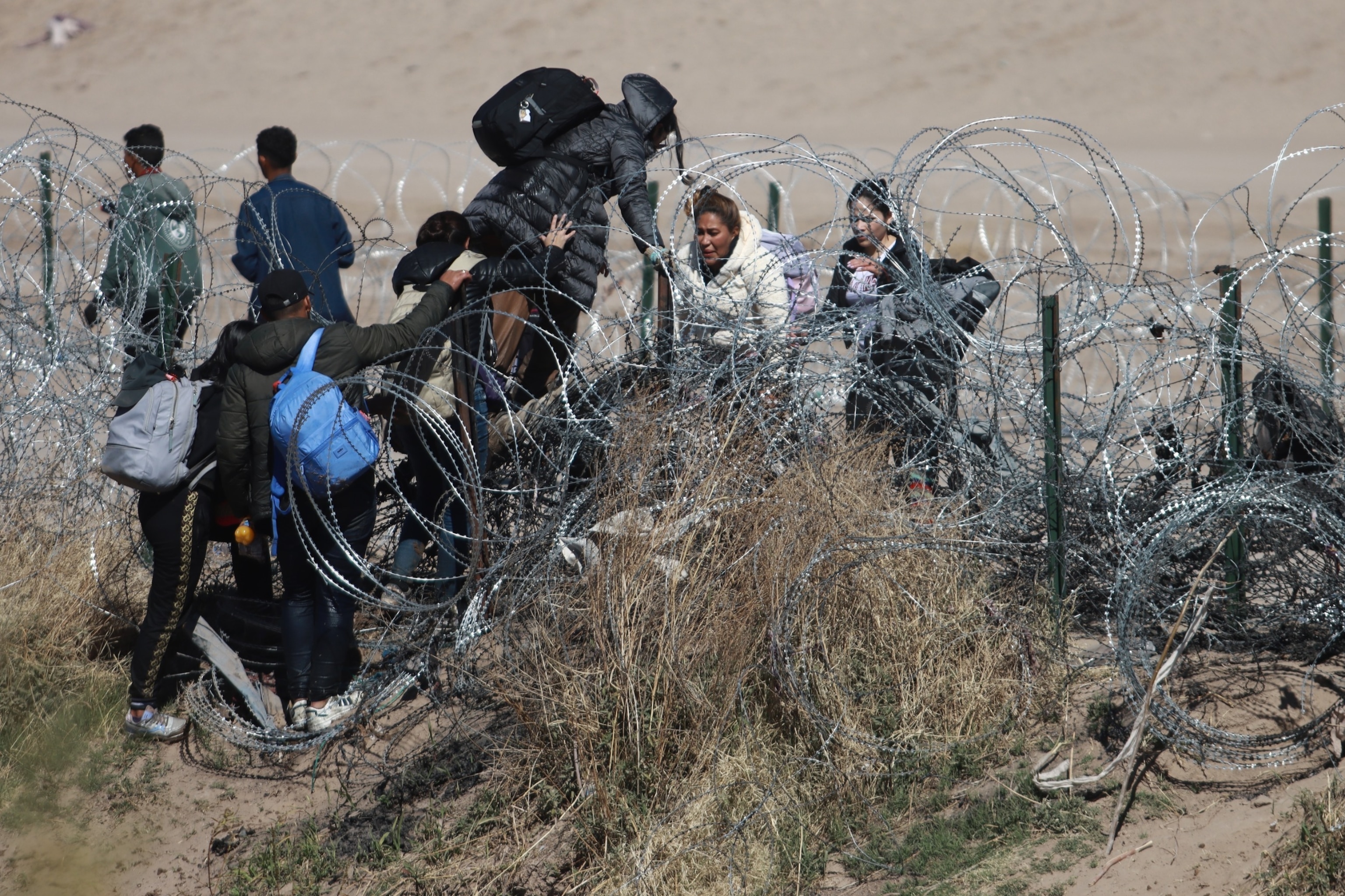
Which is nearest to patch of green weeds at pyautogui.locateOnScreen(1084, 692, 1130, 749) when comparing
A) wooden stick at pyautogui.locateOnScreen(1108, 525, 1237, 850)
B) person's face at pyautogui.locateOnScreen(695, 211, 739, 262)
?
wooden stick at pyautogui.locateOnScreen(1108, 525, 1237, 850)

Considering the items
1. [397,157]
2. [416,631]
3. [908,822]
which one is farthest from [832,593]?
[397,157]

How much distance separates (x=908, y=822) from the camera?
4.13 meters

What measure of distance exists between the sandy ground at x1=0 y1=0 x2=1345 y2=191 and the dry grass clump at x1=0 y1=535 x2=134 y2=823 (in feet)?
68.0

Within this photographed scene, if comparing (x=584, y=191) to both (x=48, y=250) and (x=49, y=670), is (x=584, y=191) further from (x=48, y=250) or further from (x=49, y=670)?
A: (x=48, y=250)

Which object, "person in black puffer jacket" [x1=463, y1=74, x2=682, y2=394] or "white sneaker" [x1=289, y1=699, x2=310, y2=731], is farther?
"person in black puffer jacket" [x1=463, y1=74, x2=682, y2=394]

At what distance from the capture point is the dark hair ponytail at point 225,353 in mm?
4716

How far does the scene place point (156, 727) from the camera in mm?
4867

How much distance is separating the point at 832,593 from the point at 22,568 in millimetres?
3407

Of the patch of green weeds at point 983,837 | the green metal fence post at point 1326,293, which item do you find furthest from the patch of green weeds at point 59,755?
the green metal fence post at point 1326,293

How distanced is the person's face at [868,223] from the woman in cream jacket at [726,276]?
1.19 ft

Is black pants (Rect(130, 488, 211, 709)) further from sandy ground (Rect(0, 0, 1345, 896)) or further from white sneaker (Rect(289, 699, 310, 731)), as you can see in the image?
sandy ground (Rect(0, 0, 1345, 896))

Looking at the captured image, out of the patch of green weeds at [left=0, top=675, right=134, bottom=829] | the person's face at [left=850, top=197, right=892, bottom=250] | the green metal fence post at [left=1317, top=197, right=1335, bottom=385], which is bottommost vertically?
the patch of green weeds at [left=0, top=675, right=134, bottom=829]

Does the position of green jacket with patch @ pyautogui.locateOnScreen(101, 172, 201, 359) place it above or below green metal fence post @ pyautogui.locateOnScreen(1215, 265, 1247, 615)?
above

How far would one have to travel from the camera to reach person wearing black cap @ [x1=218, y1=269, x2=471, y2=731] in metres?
4.45
